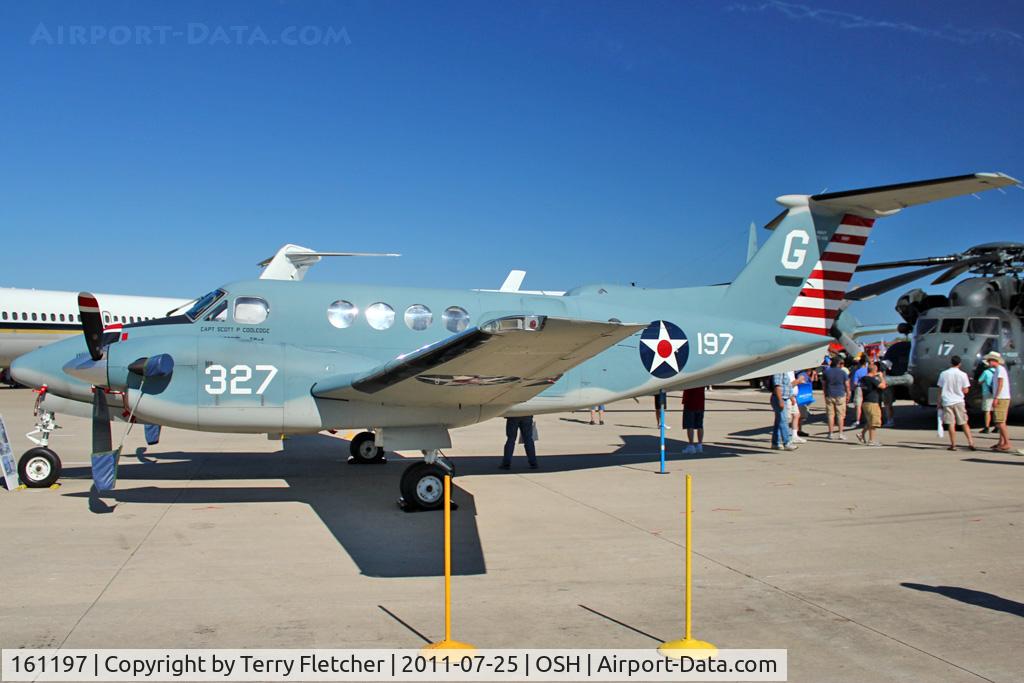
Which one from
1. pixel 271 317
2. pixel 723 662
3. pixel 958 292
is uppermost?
pixel 958 292

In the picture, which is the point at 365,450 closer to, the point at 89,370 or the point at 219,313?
the point at 219,313

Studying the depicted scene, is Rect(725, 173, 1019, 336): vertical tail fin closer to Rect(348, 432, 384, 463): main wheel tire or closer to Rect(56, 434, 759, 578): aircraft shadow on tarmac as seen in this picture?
Rect(56, 434, 759, 578): aircraft shadow on tarmac

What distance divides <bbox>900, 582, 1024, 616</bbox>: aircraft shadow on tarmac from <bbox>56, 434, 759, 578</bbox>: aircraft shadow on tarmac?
388 cm

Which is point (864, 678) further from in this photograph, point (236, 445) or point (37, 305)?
point (37, 305)

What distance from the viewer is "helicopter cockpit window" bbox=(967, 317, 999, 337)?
18.4m

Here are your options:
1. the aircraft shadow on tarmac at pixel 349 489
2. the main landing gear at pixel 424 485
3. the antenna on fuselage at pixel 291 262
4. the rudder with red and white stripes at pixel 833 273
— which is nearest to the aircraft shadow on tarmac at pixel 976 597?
the aircraft shadow on tarmac at pixel 349 489

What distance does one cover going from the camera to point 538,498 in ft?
33.3

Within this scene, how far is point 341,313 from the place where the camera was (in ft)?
33.6

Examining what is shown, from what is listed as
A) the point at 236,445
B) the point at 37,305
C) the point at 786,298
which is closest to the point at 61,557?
the point at 236,445

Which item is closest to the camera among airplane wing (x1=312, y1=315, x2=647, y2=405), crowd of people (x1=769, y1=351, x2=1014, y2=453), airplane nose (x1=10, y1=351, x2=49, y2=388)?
airplane wing (x1=312, y1=315, x2=647, y2=405)

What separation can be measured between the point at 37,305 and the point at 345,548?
2871 cm

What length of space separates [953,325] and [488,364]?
616 inches

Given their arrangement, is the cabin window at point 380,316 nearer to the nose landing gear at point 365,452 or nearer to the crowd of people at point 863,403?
the nose landing gear at point 365,452

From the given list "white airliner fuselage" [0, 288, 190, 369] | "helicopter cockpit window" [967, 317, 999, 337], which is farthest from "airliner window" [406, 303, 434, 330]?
"white airliner fuselage" [0, 288, 190, 369]
